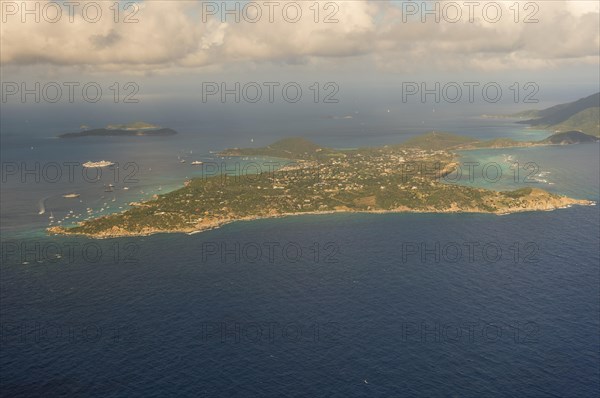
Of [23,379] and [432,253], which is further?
[432,253]

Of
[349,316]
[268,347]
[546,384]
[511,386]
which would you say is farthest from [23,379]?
[546,384]

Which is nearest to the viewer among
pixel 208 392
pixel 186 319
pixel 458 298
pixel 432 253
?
pixel 208 392

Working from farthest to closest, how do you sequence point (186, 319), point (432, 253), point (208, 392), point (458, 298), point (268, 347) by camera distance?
1. point (432, 253)
2. point (458, 298)
3. point (186, 319)
4. point (268, 347)
5. point (208, 392)

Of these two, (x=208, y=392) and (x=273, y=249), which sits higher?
(x=273, y=249)

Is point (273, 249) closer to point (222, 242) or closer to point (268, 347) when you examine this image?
point (222, 242)

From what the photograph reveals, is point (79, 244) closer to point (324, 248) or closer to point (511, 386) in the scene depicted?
point (324, 248)

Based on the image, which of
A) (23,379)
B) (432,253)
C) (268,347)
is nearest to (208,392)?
(268,347)
